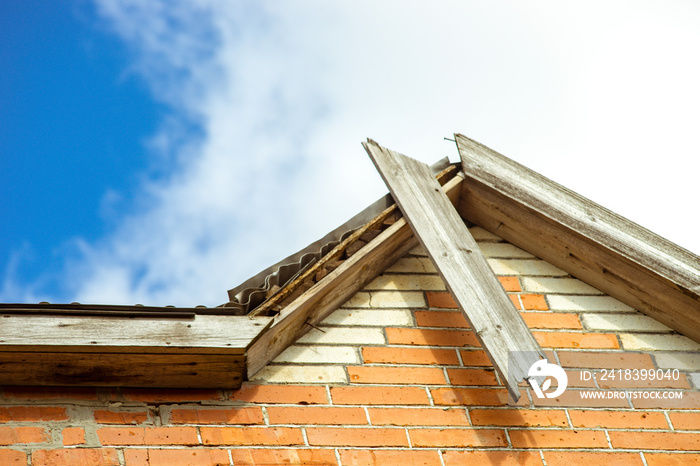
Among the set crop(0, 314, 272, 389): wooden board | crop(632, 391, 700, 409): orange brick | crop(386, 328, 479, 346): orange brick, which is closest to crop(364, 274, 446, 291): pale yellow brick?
crop(386, 328, 479, 346): orange brick

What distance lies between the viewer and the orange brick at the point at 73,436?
225cm

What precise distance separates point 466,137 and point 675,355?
1.37 m

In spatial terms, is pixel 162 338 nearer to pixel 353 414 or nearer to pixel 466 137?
pixel 353 414

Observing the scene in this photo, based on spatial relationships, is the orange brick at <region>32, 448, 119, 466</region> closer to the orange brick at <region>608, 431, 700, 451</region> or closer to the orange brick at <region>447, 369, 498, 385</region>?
the orange brick at <region>447, 369, 498, 385</region>

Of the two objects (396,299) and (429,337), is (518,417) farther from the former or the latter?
(396,299)

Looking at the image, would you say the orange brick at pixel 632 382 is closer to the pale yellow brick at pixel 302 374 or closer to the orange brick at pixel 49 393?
the pale yellow brick at pixel 302 374

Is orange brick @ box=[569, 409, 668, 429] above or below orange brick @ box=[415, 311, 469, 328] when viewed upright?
below

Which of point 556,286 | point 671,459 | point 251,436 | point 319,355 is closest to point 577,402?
point 671,459

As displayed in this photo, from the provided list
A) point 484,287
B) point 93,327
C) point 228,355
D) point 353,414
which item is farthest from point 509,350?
point 93,327

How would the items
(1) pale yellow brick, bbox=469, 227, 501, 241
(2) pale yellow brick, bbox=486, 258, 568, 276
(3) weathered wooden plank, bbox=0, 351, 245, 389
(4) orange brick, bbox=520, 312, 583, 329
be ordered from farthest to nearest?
(1) pale yellow brick, bbox=469, 227, 501, 241 < (2) pale yellow brick, bbox=486, 258, 568, 276 < (4) orange brick, bbox=520, 312, 583, 329 < (3) weathered wooden plank, bbox=0, 351, 245, 389

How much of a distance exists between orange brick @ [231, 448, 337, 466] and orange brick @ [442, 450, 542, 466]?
1.44ft

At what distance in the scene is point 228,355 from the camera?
2.38 metres

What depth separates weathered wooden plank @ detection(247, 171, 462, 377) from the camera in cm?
256

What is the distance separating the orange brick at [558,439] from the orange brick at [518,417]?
36 mm
